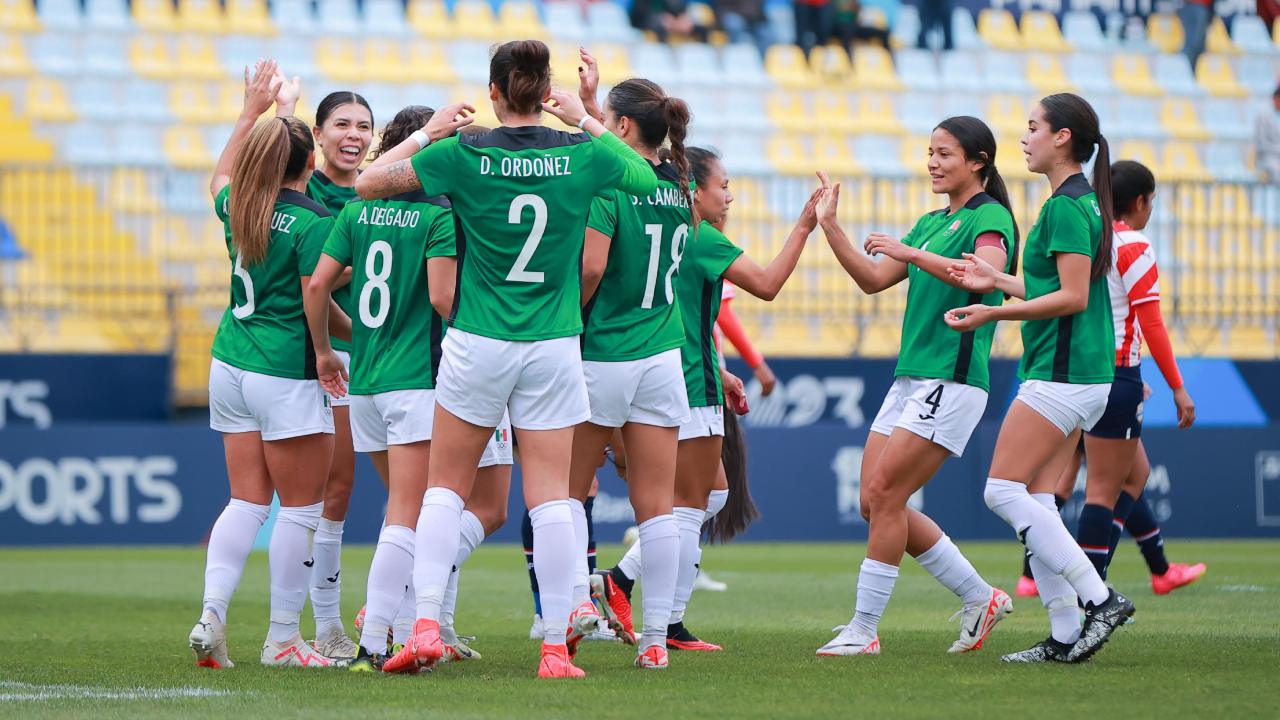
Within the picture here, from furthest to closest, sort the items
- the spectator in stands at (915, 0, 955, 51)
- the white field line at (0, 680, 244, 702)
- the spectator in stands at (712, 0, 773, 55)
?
the spectator in stands at (915, 0, 955, 51), the spectator in stands at (712, 0, 773, 55), the white field line at (0, 680, 244, 702)

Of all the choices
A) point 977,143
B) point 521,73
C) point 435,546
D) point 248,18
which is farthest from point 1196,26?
point 435,546

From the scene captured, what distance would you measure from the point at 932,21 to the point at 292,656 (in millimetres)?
17826

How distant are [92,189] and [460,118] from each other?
11149 mm

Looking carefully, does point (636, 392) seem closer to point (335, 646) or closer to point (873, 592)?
point (873, 592)

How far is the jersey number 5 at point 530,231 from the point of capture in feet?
17.2

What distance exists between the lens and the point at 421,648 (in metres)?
5.20

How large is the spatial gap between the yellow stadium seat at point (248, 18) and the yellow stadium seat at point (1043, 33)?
10.2 metres

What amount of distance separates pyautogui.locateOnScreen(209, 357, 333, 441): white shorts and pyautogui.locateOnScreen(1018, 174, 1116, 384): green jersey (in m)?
2.60

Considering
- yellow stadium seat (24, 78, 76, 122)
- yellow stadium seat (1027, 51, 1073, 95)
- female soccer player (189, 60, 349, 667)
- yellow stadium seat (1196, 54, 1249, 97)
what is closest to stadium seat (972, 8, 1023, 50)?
yellow stadium seat (1027, 51, 1073, 95)

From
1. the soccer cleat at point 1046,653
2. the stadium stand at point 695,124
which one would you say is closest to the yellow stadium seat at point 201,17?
the stadium stand at point 695,124

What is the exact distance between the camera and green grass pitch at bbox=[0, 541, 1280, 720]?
477cm

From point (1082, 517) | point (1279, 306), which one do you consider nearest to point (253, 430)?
point (1082, 517)

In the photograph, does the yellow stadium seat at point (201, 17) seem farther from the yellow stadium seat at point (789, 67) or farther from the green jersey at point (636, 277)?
the green jersey at point (636, 277)

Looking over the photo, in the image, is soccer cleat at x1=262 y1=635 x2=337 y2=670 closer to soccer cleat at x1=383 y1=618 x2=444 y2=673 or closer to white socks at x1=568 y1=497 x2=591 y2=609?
soccer cleat at x1=383 y1=618 x2=444 y2=673
